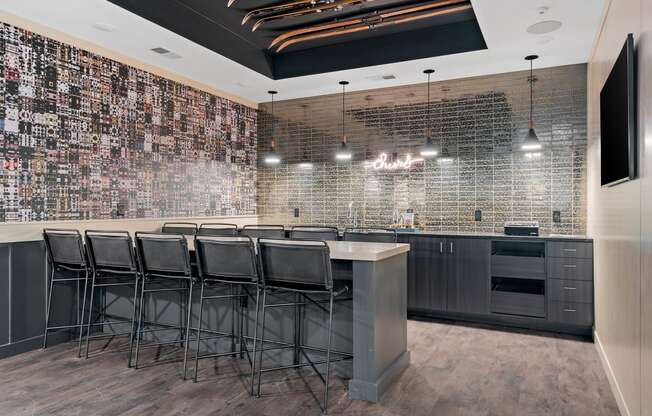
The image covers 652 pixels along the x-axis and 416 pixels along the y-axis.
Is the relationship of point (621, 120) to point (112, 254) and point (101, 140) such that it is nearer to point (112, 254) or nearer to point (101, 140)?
point (112, 254)

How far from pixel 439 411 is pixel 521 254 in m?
2.61

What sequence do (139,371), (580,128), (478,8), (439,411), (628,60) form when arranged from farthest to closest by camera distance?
(580,128) < (478,8) < (139,371) < (439,411) < (628,60)

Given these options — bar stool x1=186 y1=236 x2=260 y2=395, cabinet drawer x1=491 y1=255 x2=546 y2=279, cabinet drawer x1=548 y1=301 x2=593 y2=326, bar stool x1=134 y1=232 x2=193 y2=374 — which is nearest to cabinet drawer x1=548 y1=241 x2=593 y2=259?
cabinet drawer x1=491 y1=255 x2=546 y2=279

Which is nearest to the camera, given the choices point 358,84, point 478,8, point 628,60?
point 628,60

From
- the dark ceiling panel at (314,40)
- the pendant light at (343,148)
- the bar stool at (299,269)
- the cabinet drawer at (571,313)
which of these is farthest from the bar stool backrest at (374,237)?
the dark ceiling panel at (314,40)

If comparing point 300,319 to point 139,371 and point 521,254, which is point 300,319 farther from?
point 521,254

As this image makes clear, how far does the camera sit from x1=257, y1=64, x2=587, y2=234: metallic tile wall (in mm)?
4926

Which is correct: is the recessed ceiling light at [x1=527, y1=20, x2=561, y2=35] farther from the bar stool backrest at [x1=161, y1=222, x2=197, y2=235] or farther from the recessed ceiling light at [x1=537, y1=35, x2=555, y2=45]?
the bar stool backrest at [x1=161, y1=222, x2=197, y2=235]

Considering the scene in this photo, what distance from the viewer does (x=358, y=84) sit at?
5.82 metres

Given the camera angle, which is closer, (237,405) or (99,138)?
(237,405)

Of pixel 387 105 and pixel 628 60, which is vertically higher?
pixel 387 105

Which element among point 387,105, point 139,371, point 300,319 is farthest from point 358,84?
point 139,371

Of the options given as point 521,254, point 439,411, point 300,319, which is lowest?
point 439,411

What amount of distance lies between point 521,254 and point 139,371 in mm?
3836
